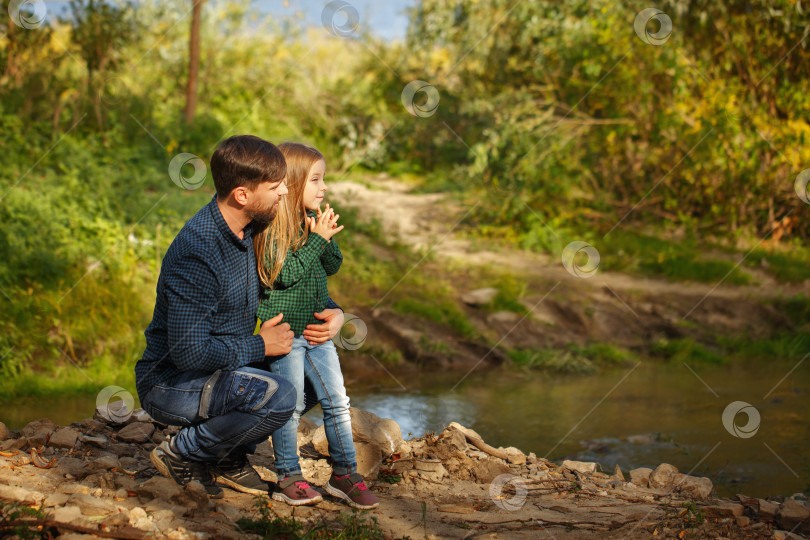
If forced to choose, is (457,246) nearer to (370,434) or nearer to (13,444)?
(370,434)

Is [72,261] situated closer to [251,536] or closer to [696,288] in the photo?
[251,536]

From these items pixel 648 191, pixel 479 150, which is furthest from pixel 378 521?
pixel 648 191

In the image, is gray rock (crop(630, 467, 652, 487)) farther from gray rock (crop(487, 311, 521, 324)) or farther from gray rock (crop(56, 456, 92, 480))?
gray rock (crop(487, 311, 521, 324))

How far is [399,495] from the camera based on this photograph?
3.56 metres

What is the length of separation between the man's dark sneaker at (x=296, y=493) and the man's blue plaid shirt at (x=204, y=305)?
22.2 inches

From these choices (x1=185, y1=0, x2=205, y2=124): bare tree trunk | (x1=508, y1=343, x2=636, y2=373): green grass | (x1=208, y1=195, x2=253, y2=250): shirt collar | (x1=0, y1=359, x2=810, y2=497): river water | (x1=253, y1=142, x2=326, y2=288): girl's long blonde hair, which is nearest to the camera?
(x1=208, y1=195, x2=253, y2=250): shirt collar

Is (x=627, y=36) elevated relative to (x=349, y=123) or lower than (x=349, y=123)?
lower

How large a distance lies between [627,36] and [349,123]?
4.78 m

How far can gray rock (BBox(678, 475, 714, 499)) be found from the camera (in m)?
3.83

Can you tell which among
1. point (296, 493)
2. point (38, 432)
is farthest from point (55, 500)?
point (38, 432)

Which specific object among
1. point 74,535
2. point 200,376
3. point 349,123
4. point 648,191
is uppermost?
point 349,123

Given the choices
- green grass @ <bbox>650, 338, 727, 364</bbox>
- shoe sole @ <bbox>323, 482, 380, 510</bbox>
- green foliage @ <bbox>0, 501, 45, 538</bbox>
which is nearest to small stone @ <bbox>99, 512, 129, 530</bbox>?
green foliage @ <bbox>0, 501, 45, 538</bbox>

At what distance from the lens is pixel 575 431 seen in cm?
547

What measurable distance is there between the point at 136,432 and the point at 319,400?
4.14ft
